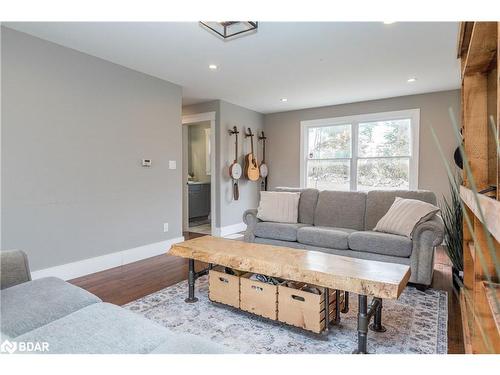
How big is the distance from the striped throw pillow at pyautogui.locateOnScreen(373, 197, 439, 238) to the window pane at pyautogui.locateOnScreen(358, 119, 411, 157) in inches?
88.2

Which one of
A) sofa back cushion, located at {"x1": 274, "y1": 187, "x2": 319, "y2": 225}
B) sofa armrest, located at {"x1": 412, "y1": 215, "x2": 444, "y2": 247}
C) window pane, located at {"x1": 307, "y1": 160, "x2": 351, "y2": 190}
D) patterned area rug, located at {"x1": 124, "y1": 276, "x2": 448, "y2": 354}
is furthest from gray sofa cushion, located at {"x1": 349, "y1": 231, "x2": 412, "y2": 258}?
window pane, located at {"x1": 307, "y1": 160, "x2": 351, "y2": 190}

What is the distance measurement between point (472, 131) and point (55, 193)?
338 cm

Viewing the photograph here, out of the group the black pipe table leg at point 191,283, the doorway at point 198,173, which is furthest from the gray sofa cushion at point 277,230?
the doorway at point 198,173

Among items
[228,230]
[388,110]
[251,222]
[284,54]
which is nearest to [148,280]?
[251,222]

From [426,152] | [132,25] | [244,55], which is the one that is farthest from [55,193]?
[426,152]

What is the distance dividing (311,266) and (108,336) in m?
1.21

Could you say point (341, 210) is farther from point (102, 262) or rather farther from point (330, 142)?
point (102, 262)

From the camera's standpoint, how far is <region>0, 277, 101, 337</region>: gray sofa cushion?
1.20 metres

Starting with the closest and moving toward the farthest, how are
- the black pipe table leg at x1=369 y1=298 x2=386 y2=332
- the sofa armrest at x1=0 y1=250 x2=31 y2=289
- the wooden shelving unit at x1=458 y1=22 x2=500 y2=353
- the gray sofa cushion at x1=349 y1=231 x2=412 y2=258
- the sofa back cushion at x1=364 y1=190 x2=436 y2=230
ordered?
the wooden shelving unit at x1=458 y1=22 x2=500 y2=353 < the sofa armrest at x1=0 y1=250 x2=31 y2=289 < the black pipe table leg at x1=369 y1=298 x2=386 y2=332 < the gray sofa cushion at x1=349 y1=231 x2=412 y2=258 < the sofa back cushion at x1=364 y1=190 x2=436 y2=230

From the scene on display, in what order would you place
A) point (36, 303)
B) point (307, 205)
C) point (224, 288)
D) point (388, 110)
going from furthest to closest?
point (388, 110) → point (307, 205) → point (224, 288) → point (36, 303)

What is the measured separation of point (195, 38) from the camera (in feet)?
9.23

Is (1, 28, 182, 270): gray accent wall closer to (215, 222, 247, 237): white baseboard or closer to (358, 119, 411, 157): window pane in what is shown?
(215, 222, 247, 237): white baseboard

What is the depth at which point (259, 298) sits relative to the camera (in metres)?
2.07
